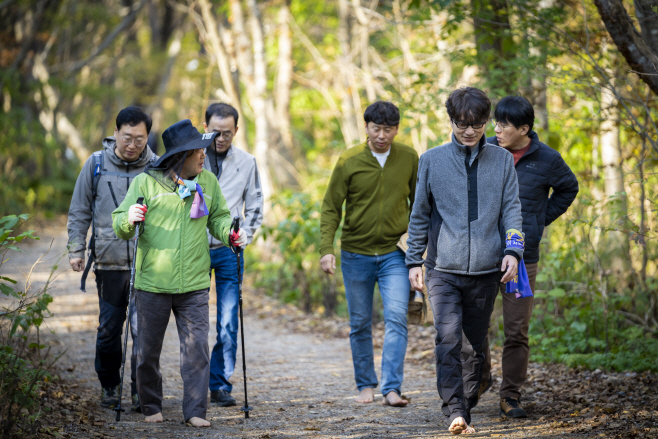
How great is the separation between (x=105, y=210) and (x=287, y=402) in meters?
2.20

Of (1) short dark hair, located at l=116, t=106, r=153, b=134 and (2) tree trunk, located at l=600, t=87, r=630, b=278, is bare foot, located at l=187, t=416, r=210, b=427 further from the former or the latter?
(2) tree trunk, located at l=600, t=87, r=630, b=278

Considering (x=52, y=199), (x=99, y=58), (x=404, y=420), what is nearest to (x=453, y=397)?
(x=404, y=420)

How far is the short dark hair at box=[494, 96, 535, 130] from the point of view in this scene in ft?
15.3

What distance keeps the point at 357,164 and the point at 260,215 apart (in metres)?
0.99

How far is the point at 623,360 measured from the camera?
5848 millimetres

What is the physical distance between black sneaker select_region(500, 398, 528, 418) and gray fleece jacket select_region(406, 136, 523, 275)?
1.22 m

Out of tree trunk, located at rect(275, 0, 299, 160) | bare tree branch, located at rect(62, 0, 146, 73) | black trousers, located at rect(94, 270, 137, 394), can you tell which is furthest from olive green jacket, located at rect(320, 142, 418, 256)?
bare tree branch, located at rect(62, 0, 146, 73)

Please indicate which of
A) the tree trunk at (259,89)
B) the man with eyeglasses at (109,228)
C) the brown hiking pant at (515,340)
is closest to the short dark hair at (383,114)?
Result: the brown hiking pant at (515,340)

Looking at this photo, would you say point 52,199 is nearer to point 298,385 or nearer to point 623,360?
point 298,385

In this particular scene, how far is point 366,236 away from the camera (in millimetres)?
5363

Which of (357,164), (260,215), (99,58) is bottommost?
(260,215)

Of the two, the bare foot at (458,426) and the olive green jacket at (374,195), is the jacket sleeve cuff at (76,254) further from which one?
the bare foot at (458,426)

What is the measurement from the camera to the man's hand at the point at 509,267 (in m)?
3.98

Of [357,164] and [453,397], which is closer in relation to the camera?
[453,397]
